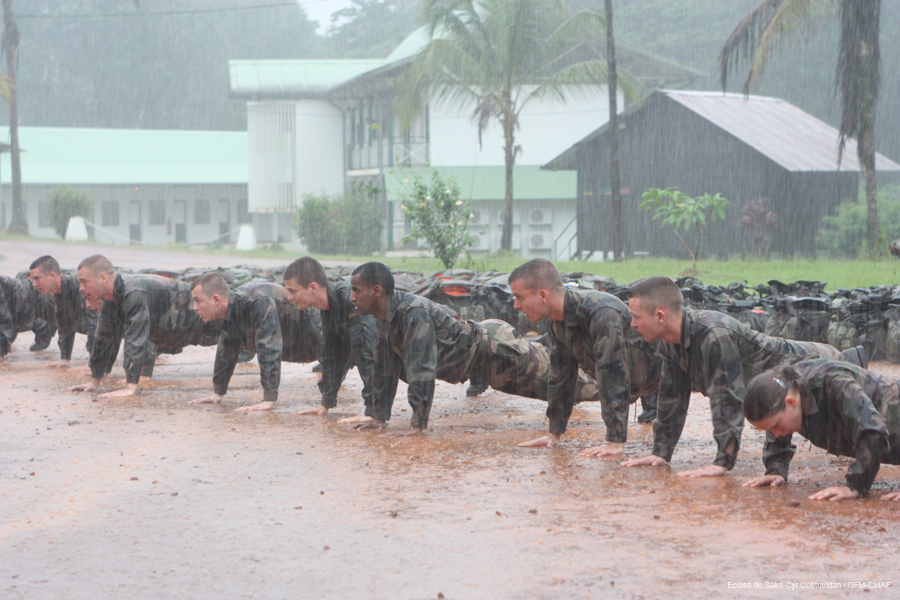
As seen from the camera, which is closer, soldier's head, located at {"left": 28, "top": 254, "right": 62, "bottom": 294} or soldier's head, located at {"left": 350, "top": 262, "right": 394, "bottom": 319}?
soldier's head, located at {"left": 350, "top": 262, "right": 394, "bottom": 319}

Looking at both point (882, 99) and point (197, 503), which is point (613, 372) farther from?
point (882, 99)

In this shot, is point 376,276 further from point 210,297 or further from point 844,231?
point 844,231

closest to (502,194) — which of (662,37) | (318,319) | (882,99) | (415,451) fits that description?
(662,37)

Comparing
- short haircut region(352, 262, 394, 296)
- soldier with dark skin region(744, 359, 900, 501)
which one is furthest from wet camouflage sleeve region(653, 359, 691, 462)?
short haircut region(352, 262, 394, 296)

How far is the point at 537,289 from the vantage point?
17.7ft

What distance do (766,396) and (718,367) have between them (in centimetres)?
66

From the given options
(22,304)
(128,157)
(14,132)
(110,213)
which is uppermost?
(14,132)

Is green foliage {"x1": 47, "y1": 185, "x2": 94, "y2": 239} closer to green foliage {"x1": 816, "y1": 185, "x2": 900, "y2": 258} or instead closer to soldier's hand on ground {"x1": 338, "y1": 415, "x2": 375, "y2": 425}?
green foliage {"x1": 816, "y1": 185, "x2": 900, "y2": 258}

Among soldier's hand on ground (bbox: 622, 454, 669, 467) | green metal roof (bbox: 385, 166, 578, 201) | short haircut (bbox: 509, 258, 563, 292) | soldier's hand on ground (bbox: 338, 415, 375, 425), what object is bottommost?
soldier's hand on ground (bbox: 338, 415, 375, 425)

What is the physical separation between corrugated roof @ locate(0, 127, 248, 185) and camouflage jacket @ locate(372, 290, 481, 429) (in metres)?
33.2

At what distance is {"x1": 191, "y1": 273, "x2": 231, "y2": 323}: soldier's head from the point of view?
23.6ft

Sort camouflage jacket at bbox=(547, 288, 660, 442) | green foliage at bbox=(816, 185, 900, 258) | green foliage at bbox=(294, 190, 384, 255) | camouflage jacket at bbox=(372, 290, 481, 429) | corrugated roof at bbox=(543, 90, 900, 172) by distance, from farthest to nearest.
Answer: green foliage at bbox=(294, 190, 384, 255)
corrugated roof at bbox=(543, 90, 900, 172)
green foliage at bbox=(816, 185, 900, 258)
camouflage jacket at bbox=(372, 290, 481, 429)
camouflage jacket at bbox=(547, 288, 660, 442)

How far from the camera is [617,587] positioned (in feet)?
10.7

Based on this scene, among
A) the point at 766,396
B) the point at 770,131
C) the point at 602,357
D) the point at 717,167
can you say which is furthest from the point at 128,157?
the point at 766,396
